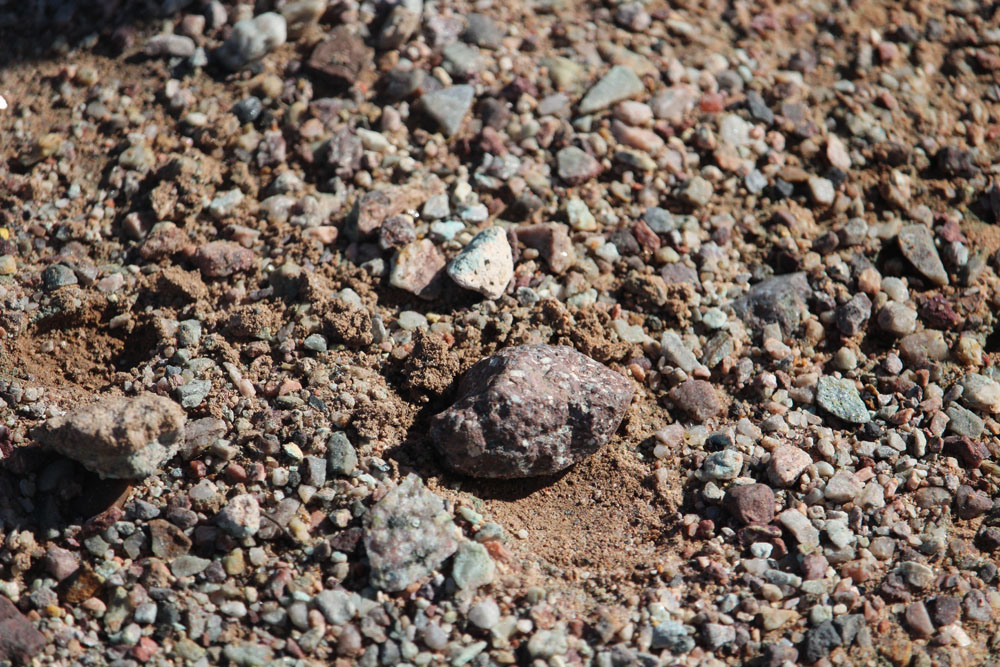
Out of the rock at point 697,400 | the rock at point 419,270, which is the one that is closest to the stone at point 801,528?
the rock at point 697,400

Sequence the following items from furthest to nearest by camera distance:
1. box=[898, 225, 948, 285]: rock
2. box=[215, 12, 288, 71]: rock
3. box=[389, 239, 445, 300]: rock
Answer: box=[215, 12, 288, 71]: rock < box=[898, 225, 948, 285]: rock < box=[389, 239, 445, 300]: rock

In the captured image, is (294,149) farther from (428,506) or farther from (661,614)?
(661,614)

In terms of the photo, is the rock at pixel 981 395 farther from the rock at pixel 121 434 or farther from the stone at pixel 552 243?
the rock at pixel 121 434

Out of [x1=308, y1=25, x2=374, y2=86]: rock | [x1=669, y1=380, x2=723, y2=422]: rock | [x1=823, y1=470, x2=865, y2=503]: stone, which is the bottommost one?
[x1=823, y1=470, x2=865, y2=503]: stone

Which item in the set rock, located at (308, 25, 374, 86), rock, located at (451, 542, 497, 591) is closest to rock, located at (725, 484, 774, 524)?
rock, located at (451, 542, 497, 591)

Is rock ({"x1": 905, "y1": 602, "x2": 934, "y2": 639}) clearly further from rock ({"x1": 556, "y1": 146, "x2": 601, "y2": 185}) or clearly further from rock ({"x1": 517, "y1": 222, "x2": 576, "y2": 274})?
rock ({"x1": 556, "y1": 146, "x2": 601, "y2": 185})
